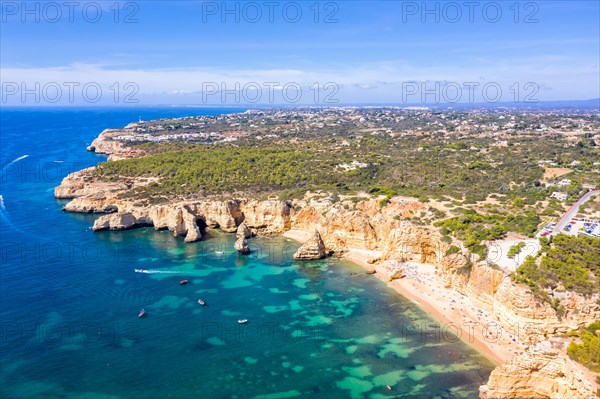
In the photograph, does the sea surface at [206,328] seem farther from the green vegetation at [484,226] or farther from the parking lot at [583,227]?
the parking lot at [583,227]

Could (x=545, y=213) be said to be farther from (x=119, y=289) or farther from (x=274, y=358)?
(x=119, y=289)

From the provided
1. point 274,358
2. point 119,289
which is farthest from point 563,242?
point 119,289

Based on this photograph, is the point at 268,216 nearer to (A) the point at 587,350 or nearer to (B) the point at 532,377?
(B) the point at 532,377

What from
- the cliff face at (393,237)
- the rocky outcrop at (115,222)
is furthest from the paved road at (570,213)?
the rocky outcrop at (115,222)

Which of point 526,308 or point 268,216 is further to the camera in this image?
point 268,216

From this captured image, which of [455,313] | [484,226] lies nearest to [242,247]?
[455,313]

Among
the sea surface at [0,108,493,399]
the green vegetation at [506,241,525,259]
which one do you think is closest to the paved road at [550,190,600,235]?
the green vegetation at [506,241,525,259]
